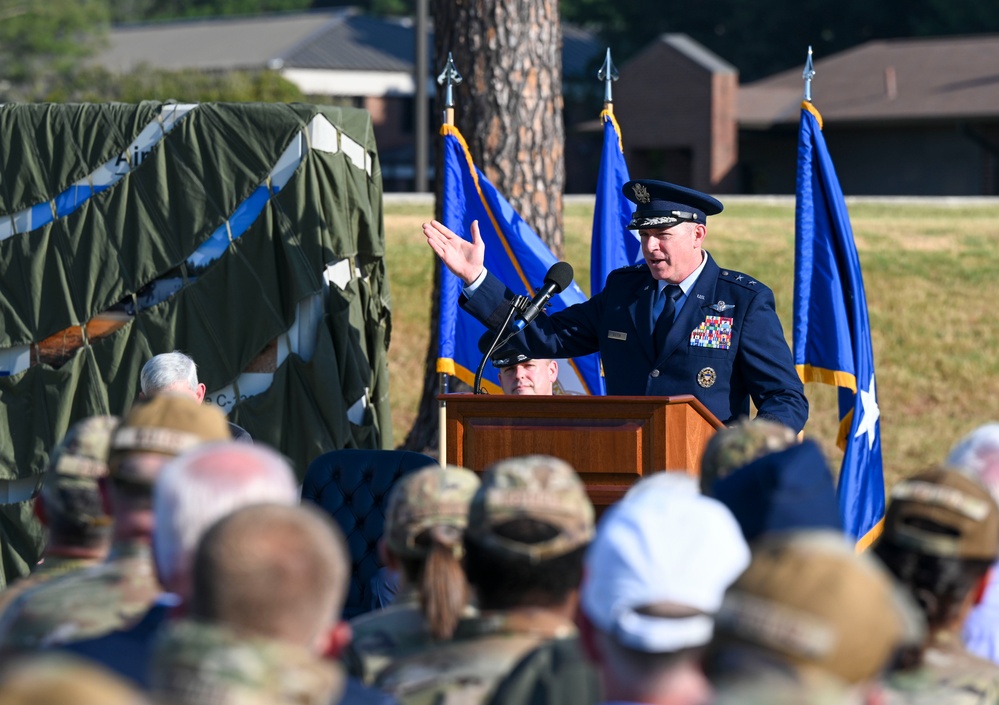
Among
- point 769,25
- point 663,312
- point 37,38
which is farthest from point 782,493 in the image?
point 37,38

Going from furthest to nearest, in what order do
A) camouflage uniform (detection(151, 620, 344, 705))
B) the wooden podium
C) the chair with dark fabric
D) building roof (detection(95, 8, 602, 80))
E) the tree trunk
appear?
building roof (detection(95, 8, 602, 80)) < the tree trunk < the chair with dark fabric < the wooden podium < camouflage uniform (detection(151, 620, 344, 705))

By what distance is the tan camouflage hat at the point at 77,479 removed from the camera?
3.06 m

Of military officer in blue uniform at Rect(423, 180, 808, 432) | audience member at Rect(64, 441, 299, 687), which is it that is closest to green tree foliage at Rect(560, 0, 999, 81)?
military officer in blue uniform at Rect(423, 180, 808, 432)

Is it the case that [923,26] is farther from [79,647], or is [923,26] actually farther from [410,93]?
[79,647]

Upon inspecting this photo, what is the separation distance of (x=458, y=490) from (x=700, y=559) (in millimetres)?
762

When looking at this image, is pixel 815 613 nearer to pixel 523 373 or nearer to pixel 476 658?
pixel 476 658

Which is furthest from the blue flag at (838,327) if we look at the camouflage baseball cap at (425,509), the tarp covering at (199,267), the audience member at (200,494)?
the audience member at (200,494)

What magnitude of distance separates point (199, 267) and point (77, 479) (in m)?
4.44

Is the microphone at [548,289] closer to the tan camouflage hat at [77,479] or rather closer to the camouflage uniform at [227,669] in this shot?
the tan camouflage hat at [77,479]

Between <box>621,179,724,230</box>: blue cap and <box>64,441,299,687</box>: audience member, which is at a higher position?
<box>621,179,724,230</box>: blue cap

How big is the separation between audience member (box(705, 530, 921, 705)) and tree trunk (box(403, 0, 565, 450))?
6.80 metres

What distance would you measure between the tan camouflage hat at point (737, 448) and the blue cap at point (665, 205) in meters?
2.51

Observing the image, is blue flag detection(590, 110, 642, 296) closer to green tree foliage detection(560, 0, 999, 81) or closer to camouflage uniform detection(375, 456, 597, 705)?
camouflage uniform detection(375, 456, 597, 705)

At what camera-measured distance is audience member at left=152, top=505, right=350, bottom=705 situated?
1960 mm
